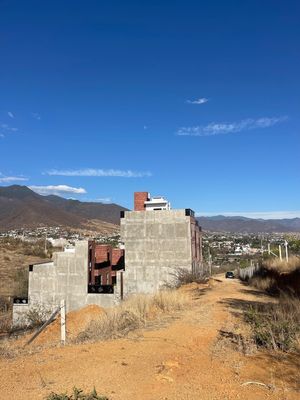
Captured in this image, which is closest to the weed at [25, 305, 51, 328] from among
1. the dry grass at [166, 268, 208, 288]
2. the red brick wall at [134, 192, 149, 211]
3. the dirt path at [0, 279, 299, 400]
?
the dry grass at [166, 268, 208, 288]

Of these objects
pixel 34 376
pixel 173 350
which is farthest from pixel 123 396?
pixel 173 350

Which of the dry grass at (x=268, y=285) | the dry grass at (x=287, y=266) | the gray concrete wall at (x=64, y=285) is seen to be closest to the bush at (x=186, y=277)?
the dry grass at (x=268, y=285)

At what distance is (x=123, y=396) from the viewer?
6.57m

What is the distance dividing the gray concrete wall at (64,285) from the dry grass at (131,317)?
46.7 feet

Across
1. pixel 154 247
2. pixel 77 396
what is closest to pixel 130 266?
pixel 154 247

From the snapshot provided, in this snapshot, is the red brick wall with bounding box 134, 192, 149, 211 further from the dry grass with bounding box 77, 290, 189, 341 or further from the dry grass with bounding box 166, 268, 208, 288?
the dry grass with bounding box 77, 290, 189, 341

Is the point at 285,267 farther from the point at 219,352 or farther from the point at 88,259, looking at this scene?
the point at 219,352

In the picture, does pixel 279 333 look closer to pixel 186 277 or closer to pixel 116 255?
pixel 186 277

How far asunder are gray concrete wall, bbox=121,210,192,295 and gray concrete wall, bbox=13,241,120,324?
1.64m

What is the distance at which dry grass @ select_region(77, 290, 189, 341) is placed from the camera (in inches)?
445

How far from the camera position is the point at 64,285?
30.0 meters

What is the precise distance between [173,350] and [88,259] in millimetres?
21470

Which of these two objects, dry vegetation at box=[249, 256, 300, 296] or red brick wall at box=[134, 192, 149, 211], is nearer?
dry vegetation at box=[249, 256, 300, 296]

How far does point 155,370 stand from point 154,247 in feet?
74.4
